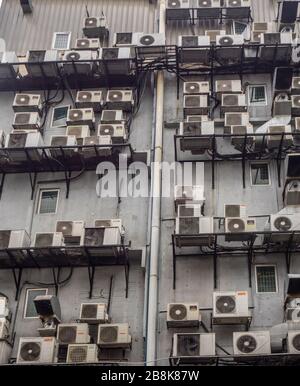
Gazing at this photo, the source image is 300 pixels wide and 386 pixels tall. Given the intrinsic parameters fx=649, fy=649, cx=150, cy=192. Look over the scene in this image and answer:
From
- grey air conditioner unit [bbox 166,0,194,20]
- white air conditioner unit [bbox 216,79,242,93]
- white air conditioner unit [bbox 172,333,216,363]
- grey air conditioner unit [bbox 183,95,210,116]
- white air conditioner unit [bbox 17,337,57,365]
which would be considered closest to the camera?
white air conditioner unit [bbox 172,333,216,363]

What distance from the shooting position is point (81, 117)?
23.9 meters

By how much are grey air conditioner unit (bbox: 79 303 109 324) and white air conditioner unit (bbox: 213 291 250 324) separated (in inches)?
131

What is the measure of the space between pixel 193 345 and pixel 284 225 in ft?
15.7

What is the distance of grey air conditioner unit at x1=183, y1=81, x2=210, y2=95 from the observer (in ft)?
79.6

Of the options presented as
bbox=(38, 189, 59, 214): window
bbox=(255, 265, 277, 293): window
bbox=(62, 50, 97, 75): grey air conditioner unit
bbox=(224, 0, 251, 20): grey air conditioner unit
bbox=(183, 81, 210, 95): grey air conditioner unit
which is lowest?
bbox=(255, 265, 277, 293): window

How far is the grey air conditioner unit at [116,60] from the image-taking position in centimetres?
2477

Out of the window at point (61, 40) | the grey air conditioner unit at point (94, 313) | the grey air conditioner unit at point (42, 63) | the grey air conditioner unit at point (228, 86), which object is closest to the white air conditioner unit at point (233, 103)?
the grey air conditioner unit at point (228, 86)

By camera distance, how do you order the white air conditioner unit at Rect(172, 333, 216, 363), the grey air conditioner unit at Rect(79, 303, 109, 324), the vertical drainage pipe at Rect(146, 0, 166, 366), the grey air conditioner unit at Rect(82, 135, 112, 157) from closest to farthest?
the white air conditioner unit at Rect(172, 333, 216, 363), the vertical drainage pipe at Rect(146, 0, 166, 366), the grey air conditioner unit at Rect(79, 303, 109, 324), the grey air conditioner unit at Rect(82, 135, 112, 157)

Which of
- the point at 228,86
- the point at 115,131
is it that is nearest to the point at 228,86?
the point at 228,86

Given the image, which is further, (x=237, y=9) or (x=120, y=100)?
(x=237, y=9)

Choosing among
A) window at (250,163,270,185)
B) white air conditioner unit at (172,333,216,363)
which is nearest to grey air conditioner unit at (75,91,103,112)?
window at (250,163,270,185)

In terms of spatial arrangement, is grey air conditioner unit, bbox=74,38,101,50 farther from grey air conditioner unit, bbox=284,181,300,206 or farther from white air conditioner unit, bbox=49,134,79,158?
grey air conditioner unit, bbox=284,181,300,206

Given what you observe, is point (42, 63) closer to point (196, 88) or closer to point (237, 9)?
point (196, 88)

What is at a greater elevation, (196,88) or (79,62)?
(79,62)
